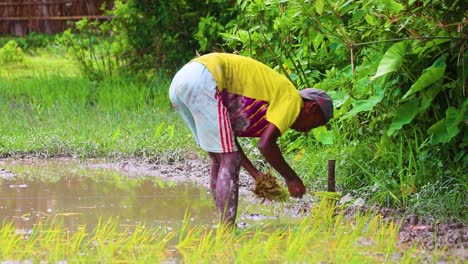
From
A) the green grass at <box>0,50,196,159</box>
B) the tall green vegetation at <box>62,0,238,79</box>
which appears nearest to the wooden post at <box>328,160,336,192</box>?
the green grass at <box>0,50,196,159</box>

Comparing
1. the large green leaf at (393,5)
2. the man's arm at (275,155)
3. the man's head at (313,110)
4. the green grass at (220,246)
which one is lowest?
the green grass at (220,246)

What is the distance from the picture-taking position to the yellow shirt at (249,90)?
17.4ft

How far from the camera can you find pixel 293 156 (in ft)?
24.0

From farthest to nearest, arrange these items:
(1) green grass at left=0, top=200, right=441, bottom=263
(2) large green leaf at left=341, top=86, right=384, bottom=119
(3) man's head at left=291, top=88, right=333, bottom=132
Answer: (2) large green leaf at left=341, top=86, right=384, bottom=119, (3) man's head at left=291, top=88, right=333, bottom=132, (1) green grass at left=0, top=200, right=441, bottom=263

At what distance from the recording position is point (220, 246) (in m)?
4.75

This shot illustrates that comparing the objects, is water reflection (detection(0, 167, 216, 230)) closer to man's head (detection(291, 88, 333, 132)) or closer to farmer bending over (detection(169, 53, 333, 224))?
farmer bending over (detection(169, 53, 333, 224))

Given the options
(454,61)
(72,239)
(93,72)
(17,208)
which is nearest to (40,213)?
(17,208)

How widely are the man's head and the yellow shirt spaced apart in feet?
0.27

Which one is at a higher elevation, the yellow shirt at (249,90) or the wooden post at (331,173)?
the yellow shirt at (249,90)

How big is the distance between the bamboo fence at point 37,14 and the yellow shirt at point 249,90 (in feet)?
45.6

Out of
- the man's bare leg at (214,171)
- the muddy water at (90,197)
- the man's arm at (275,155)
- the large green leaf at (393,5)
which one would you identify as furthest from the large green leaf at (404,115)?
the muddy water at (90,197)

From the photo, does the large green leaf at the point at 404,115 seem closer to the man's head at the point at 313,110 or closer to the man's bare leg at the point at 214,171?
the man's head at the point at 313,110

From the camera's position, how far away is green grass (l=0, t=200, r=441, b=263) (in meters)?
4.63

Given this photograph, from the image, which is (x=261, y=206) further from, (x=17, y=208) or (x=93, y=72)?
(x=93, y=72)
